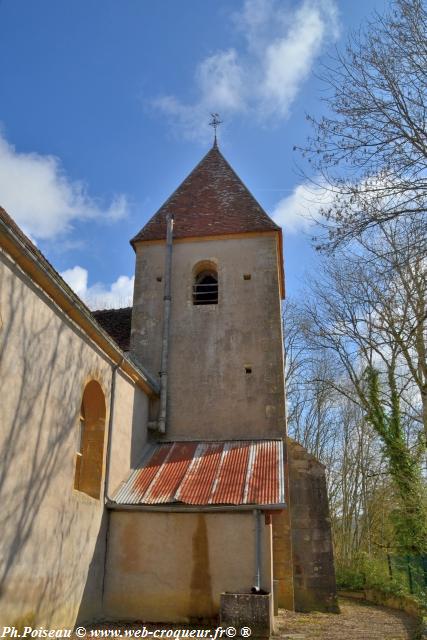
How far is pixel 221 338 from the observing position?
13.5m

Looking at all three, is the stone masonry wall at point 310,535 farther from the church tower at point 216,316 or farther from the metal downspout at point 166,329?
the metal downspout at point 166,329

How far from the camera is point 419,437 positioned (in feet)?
51.1

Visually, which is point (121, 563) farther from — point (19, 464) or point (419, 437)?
point (419, 437)

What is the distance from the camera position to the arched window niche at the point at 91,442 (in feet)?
30.6

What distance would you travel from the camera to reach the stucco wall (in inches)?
349

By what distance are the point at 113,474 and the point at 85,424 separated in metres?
1.14

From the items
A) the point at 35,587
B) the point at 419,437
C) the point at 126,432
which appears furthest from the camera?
the point at 419,437

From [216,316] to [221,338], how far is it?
2.14 ft

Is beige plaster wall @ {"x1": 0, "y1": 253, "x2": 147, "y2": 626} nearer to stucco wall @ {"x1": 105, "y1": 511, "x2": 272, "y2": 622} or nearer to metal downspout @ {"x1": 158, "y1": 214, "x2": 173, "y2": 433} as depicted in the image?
stucco wall @ {"x1": 105, "y1": 511, "x2": 272, "y2": 622}

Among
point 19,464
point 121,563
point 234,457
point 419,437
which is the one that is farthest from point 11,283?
point 419,437

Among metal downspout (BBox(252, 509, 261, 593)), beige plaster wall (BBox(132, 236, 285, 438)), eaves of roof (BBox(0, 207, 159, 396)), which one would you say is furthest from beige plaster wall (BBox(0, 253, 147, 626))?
beige plaster wall (BBox(132, 236, 285, 438))

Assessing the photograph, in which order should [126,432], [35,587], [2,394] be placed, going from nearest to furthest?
[2,394] < [35,587] < [126,432]

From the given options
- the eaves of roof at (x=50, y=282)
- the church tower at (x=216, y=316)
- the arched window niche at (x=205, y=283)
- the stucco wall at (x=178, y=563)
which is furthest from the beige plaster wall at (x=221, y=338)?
the stucco wall at (x=178, y=563)

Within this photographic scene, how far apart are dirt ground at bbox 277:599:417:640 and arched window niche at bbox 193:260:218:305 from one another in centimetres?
768
